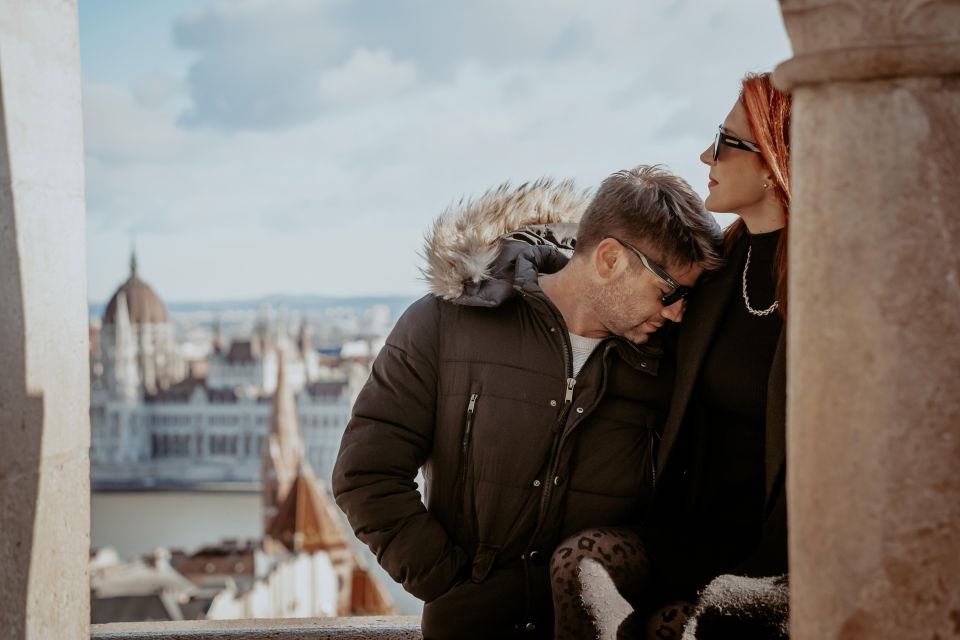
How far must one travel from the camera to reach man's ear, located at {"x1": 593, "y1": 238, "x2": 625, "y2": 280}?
1.30 metres

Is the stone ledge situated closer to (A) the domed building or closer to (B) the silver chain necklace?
(B) the silver chain necklace

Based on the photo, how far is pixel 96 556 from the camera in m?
20.3

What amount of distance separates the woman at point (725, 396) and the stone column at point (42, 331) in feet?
1.64

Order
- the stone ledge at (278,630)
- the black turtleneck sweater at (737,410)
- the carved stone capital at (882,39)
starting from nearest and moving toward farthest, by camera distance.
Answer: the carved stone capital at (882,39)
the black turtleneck sweater at (737,410)
the stone ledge at (278,630)

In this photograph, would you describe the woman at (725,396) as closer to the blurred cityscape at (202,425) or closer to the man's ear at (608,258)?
the man's ear at (608,258)

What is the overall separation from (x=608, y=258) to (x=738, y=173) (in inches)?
6.5

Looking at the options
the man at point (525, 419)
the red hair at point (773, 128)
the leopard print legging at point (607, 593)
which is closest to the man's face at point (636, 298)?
the man at point (525, 419)

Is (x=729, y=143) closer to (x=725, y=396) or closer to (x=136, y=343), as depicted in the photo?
(x=725, y=396)

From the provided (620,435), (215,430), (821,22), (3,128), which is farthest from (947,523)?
(215,430)

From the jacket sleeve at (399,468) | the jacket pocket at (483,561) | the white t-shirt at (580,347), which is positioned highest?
the white t-shirt at (580,347)

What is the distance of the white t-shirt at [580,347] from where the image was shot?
1.32 meters

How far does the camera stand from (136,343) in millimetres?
35562

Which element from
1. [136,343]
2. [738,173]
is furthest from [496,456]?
[136,343]

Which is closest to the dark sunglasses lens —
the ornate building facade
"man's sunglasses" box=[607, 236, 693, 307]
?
"man's sunglasses" box=[607, 236, 693, 307]
